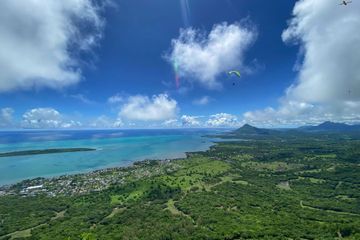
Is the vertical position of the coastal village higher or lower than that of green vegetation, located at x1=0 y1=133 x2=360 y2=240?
higher

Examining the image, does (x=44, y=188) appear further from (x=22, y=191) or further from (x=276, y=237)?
(x=276, y=237)

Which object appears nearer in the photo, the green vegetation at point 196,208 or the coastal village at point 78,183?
the green vegetation at point 196,208

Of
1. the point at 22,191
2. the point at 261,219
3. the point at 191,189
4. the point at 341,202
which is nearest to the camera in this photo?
the point at 261,219

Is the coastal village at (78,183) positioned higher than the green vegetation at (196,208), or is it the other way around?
the coastal village at (78,183)

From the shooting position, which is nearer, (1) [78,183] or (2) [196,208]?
(2) [196,208]

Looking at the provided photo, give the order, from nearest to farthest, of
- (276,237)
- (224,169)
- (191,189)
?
(276,237)
(191,189)
(224,169)

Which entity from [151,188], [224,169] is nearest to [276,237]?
[151,188]

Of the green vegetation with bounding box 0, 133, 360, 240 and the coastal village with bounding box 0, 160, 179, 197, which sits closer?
the green vegetation with bounding box 0, 133, 360, 240

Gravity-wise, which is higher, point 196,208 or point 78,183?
point 78,183
